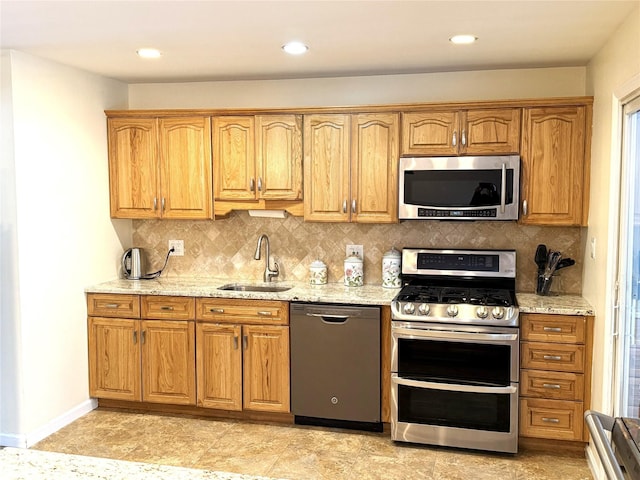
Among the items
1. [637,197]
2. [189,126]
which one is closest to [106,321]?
[189,126]

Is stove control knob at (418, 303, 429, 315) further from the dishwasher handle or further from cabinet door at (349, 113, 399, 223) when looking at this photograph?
cabinet door at (349, 113, 399, 223)

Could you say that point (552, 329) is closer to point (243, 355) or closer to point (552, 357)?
point (552, 357)

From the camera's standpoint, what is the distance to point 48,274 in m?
3.77

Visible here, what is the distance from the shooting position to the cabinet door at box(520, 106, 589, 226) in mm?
3646

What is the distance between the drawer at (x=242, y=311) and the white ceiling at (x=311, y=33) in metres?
1.56

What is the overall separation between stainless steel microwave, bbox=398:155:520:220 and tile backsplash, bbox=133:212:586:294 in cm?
36

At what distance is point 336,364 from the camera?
3805mm

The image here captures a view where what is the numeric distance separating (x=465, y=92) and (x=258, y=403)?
8.32ft

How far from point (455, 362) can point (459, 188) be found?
1.10 meters

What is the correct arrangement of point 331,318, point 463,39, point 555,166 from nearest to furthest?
point 463,39, point 555,166, point 331,318

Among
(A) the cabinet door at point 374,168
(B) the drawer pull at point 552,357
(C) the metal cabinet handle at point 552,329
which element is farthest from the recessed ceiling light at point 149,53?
(B) the drawer pull at point 552,357

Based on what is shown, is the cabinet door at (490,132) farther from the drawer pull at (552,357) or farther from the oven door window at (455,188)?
the drawer pull at (552,357)

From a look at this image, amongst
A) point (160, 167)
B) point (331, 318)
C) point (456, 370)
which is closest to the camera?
point (456, 370)

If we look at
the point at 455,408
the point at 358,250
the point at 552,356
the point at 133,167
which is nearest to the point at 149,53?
the point at 133,167
